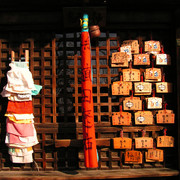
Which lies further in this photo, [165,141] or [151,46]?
[151,46]

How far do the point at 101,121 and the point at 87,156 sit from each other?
931 mm

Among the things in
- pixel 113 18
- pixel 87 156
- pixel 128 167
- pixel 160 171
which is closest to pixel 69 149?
pixel 87 156

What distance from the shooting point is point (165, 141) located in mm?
4363

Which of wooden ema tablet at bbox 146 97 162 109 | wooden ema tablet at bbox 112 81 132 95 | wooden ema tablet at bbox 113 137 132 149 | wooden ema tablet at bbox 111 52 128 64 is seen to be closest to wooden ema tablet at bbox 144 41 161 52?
wooden ema tablet at bbox 111 52 128 64

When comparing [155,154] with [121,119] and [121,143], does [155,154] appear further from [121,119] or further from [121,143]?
[121,119]

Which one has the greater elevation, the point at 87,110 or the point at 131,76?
the point at 131,76

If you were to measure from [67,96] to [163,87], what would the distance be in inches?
89.8

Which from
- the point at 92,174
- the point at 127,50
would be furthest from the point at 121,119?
the point at 127,50

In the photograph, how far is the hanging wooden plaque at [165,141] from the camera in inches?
172

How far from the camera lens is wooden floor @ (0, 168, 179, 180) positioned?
3982 mm

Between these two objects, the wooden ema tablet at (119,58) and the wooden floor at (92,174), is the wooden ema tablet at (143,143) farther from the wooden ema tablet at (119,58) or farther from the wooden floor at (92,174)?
the wooden ema tablet at (119,58)

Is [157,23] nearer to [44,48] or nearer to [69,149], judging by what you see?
[44,48]

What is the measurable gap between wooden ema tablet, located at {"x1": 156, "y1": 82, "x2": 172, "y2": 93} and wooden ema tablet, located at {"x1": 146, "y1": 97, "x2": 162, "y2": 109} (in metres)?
0.20

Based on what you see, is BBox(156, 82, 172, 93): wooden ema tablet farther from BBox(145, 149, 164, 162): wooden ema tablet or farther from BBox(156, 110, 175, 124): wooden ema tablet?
BBox(145, 149, 164, 162): wooden ema tablet
